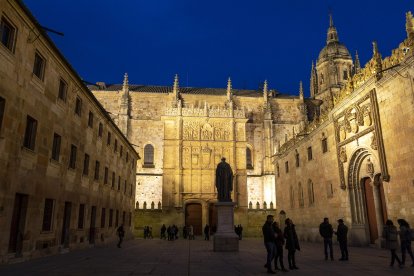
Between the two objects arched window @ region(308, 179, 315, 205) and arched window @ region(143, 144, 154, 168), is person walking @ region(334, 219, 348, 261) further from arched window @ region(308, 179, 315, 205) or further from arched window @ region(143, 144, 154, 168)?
arched window @ region(143, 144, 154, 168)

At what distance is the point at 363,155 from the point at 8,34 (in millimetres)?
17771

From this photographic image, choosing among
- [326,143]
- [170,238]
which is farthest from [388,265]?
[170,238]

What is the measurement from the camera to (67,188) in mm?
16594

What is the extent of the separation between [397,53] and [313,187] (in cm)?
1250

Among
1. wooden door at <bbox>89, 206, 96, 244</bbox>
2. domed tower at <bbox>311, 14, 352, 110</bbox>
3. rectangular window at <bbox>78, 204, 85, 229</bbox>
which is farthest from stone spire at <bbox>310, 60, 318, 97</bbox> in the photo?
rectangular window at <bbox>78, 204, 85, 229</bbox>

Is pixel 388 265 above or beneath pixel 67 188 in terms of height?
beneath

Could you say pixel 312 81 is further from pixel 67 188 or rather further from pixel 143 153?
pixel 67 188

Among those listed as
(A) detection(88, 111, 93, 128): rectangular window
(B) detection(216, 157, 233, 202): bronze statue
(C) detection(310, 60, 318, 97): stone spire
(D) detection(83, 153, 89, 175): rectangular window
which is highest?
(C) detection(310, 60, 318, 97): stone spire

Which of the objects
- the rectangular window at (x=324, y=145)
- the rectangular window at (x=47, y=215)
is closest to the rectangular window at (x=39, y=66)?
the rectangular window at (x=47, y=215)

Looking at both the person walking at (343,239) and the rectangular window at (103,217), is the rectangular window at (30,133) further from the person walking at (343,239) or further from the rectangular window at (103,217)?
the person walking at (343,239)

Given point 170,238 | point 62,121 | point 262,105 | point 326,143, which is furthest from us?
point 262,105

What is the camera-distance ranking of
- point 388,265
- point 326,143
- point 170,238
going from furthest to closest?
1. point 170,238
2. point 326,143
3. point 388,265

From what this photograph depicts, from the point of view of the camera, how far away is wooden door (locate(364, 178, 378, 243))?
18.2 m

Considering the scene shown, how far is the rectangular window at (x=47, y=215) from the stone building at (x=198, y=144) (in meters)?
23.9
